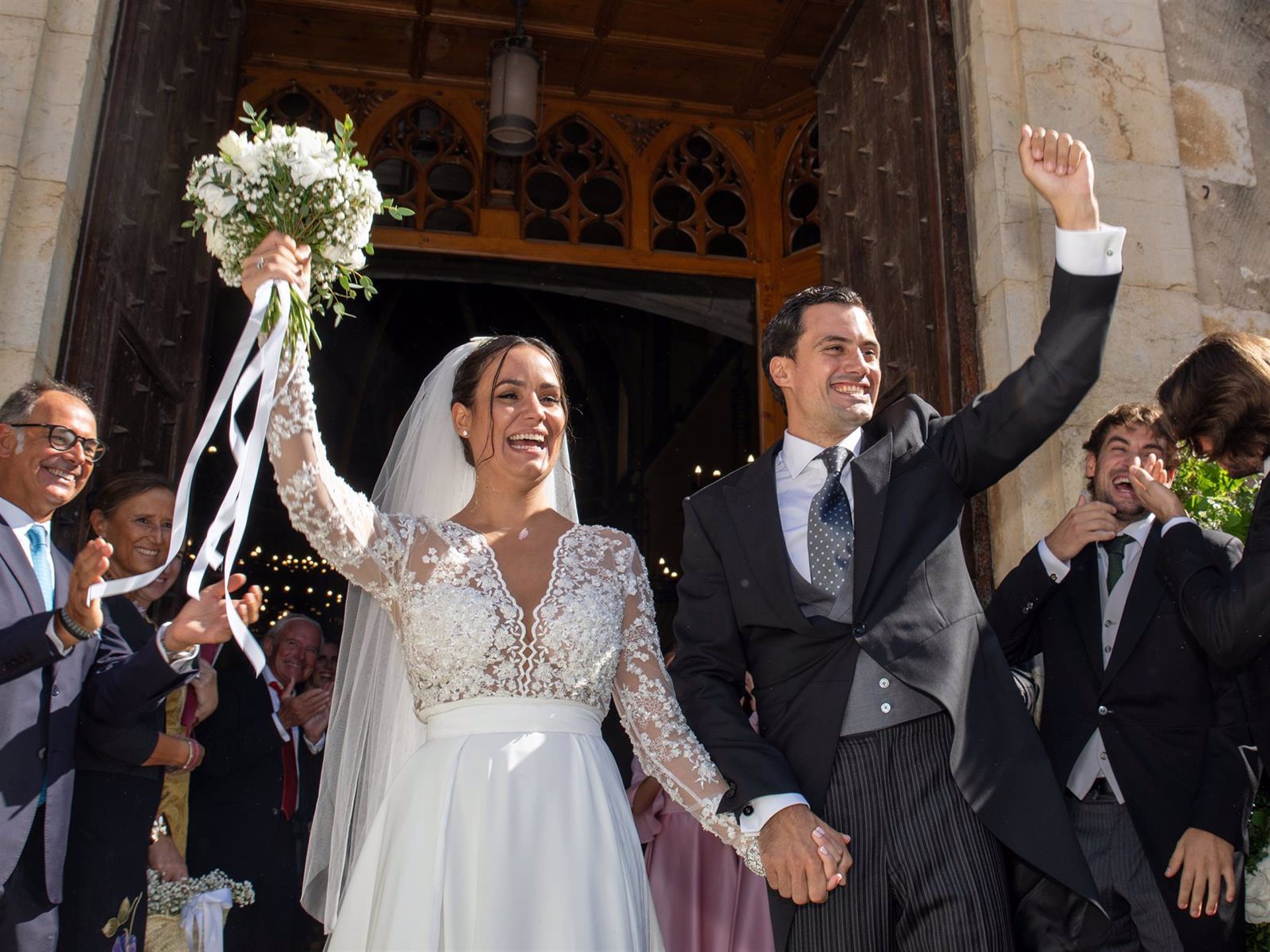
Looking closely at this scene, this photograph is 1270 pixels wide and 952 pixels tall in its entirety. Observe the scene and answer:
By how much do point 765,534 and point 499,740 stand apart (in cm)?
80

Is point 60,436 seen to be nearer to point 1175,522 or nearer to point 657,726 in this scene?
point 657,726

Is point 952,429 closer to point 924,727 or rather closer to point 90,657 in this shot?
point 924,727

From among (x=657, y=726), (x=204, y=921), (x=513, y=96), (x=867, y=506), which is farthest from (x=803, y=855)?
(x=513, y=96)

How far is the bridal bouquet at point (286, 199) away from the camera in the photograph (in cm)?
284

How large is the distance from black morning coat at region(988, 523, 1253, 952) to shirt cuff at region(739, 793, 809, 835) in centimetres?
103

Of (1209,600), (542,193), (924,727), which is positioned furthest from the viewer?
(542,193)

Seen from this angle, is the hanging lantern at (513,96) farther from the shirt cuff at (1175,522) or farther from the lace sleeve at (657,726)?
the shirt cuff at (1175,522)

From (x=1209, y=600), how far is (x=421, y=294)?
435 inches

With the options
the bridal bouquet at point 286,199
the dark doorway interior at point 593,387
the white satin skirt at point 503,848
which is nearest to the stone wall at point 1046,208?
the white satin skirt at point 503,848

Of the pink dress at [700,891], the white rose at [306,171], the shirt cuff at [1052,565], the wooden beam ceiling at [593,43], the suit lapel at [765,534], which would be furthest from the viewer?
the wooden beam ceiling at [593,43]

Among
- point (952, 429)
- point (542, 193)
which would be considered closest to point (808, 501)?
point (952, 429)

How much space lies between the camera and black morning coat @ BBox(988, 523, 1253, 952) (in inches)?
115

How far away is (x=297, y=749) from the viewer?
213 inches

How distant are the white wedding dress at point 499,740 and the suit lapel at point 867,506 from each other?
2.02 feet
